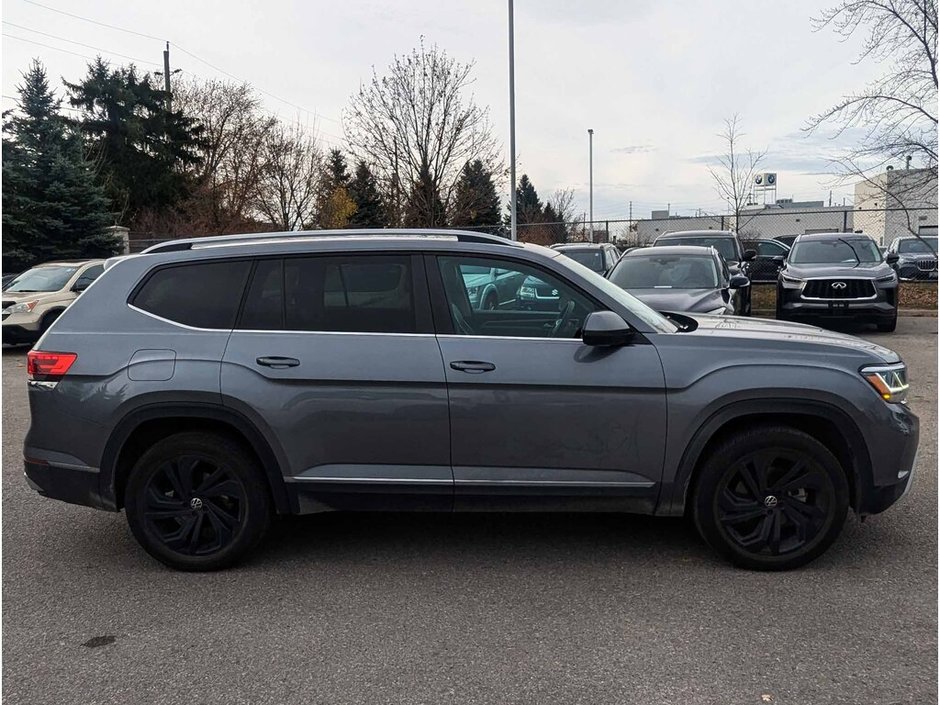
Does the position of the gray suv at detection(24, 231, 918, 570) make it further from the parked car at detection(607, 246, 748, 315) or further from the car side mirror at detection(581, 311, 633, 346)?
the parked car at detection(607, 246, 748, 315)

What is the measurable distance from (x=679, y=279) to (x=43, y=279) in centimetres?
1155

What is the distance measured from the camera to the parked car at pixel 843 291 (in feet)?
44.0

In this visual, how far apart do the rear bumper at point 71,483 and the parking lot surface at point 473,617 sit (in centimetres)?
42

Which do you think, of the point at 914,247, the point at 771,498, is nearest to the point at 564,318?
the point at 771,498

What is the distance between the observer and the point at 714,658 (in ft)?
10.8

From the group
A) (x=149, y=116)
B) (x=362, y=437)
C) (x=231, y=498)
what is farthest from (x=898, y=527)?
(x=149, y=116)

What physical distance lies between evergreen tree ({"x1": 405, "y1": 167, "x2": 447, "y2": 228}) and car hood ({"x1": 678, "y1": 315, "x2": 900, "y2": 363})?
19230 mm

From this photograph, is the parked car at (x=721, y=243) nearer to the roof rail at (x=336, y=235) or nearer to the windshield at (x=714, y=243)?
the windshield at (x=714, y=243)

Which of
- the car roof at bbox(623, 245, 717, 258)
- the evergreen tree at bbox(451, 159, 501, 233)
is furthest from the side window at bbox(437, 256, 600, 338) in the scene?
the evergreen tree at bbox(451, 159, 501, 233)

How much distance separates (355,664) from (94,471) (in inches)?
75.2

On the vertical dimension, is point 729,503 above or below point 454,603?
above

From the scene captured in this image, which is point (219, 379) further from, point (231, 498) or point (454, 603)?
point (454, 603)

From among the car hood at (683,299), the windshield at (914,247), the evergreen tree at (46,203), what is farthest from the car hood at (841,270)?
the evergreen tree at (46,203)

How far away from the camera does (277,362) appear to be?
13.4 ft
